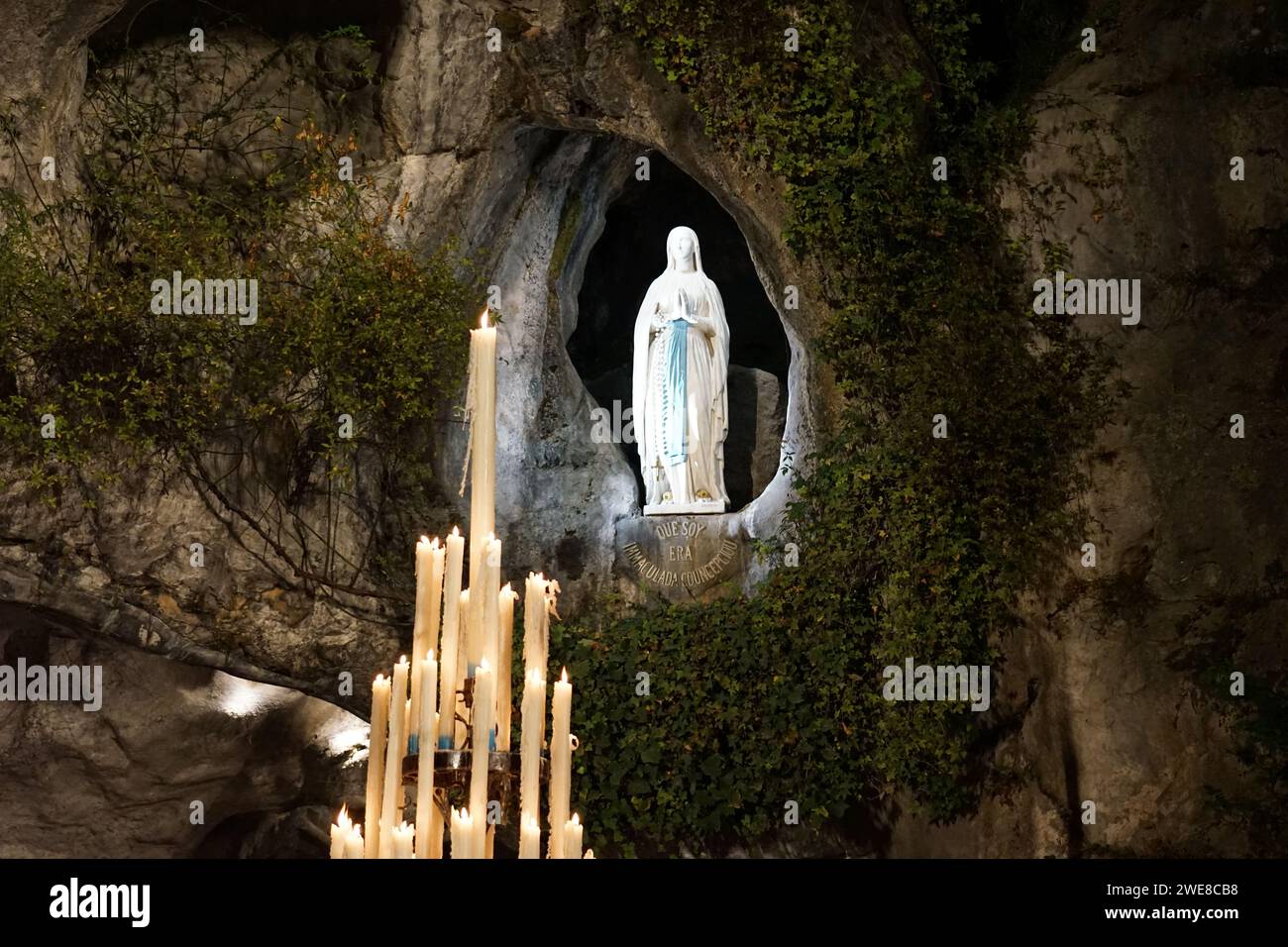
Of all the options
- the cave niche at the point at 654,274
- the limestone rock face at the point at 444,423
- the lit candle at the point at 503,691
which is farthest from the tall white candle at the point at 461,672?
the cave niche at the point at 654,274

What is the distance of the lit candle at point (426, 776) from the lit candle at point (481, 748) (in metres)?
0.11

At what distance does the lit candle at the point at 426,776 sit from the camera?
12.5ft

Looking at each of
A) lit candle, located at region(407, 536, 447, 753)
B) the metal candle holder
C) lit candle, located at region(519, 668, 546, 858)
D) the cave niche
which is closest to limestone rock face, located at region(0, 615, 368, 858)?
the cave niche

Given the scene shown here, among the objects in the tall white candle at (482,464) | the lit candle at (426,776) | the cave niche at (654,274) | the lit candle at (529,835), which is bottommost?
the lit candle at (529,835)

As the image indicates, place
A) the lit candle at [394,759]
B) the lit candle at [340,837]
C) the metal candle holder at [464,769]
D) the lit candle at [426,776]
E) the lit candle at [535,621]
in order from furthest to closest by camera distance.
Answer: the lit candle at [535,621] → the lit candle at [340,837] → the lit candle at [394,759] → the metal candle holder at [464,769] → the lit candle at [426,776]

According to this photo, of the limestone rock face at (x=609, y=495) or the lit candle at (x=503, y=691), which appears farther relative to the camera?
the limestone rock face at (x=609, y=495)

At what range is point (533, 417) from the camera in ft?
34.2

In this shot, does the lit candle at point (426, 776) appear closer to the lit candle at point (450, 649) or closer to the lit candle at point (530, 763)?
the lit candle at point (450, 649)

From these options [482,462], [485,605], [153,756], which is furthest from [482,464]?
[153,756]

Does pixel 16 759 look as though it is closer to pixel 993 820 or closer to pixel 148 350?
pixel 148 350

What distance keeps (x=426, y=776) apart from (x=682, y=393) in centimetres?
632

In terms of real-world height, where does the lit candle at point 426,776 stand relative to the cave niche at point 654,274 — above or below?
below

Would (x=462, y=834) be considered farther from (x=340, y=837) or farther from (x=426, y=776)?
(x=340, y=837)

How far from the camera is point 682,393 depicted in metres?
9.93
